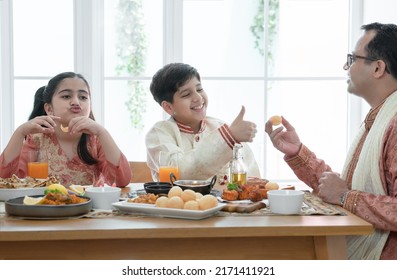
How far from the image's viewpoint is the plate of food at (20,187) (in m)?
1.62

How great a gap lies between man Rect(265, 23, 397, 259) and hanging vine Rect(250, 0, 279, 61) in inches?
63.9

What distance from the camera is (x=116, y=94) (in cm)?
353

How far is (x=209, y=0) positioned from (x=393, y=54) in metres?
1.90

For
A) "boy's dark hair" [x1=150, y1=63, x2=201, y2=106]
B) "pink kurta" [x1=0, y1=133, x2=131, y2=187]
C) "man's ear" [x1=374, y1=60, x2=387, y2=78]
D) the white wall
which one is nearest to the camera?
"man's ear" [x1=374, y1=60, x2=387, y2=78]

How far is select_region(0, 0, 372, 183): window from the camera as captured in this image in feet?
11.4

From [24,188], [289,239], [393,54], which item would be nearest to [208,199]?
[289,239]

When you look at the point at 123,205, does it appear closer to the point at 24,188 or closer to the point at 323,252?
the point at 24,188

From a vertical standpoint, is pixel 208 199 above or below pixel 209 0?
below

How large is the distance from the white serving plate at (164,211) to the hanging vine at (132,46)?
6.93 feet

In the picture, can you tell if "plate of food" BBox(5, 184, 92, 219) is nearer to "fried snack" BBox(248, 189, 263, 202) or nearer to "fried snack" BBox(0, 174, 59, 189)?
"fried snack" BBox(0, 174, 59, 189)

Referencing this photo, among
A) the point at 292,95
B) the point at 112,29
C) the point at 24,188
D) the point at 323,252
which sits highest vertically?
the point at 112,29

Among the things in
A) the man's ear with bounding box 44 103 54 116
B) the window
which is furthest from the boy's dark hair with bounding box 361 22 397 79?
the window

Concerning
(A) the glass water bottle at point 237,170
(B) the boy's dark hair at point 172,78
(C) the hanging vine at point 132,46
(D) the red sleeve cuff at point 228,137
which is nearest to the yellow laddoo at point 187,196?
(A) the glass water bottle at point 237,170

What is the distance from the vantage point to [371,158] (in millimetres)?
1694
